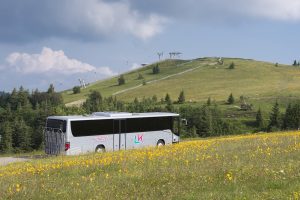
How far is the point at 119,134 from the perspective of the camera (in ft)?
116

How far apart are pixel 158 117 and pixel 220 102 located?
381 ft

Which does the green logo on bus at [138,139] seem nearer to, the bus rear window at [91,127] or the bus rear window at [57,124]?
the bus rear window at [91,127]

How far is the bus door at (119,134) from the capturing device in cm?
3503

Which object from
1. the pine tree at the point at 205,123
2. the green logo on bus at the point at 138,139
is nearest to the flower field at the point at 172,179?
the green logo on bus at the point at 138,139

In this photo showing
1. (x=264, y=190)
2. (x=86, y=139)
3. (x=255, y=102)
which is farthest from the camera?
(x=255, y=102)

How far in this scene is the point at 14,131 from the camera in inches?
3669

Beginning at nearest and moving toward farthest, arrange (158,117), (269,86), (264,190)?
(264,190), (158,117), (269,86)

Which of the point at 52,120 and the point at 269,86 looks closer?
the point at 52,120

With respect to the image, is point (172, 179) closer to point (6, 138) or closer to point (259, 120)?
point (6, 138)

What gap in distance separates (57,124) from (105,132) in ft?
11.4

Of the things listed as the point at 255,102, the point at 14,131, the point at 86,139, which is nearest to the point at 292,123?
the point at 255,102

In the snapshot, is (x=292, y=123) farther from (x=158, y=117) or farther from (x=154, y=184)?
(x=154, y=184)

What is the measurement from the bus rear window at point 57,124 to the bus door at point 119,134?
160 inches

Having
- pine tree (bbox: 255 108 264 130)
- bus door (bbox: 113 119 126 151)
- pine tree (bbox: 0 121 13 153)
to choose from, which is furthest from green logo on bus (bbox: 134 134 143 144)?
pine tree (bbox: 255 108 264 130)
